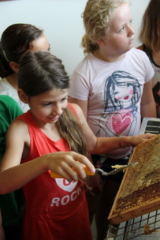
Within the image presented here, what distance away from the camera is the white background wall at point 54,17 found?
202 centimetres

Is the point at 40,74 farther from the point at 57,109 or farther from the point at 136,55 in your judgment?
the point at 136,55

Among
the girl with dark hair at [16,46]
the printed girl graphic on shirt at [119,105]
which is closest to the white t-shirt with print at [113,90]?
the printed girl graphic on shirt at [119,105]

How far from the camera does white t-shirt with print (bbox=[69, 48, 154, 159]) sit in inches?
50.6

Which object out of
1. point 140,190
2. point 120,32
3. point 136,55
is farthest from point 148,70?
point 140,190

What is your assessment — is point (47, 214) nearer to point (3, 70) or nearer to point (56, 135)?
point (56, 135)

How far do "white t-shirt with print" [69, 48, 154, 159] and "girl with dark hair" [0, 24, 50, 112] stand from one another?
28cm

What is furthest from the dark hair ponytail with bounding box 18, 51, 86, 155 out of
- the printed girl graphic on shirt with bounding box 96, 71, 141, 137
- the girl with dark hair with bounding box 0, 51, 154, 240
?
the printed girl graphic on shirt with bounding box 96, 71, 141, 137

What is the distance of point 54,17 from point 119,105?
4.05 feet

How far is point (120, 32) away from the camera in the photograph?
1.18 meters

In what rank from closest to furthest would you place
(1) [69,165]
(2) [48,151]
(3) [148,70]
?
(1) [69,165]
(2) [48,151]
(3) [148,70]

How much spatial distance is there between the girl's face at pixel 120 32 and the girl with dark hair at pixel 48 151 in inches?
16.7

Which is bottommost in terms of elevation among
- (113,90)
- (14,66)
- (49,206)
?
(49,206)

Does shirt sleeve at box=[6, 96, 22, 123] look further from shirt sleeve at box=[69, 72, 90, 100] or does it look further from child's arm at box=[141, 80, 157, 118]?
child's arm at box=[141, 80, 157, 118]

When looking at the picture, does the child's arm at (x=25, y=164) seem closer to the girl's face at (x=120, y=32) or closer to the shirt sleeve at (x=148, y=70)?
the girl's face at (x=120, y=32)
